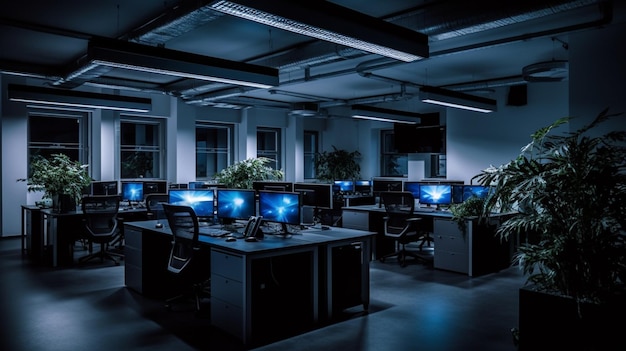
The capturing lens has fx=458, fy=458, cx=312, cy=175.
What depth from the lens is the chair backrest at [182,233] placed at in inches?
177

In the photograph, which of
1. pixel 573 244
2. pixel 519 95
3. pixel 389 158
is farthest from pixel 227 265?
pixel 389 158

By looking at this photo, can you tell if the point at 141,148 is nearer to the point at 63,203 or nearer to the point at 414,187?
the point at 63,203

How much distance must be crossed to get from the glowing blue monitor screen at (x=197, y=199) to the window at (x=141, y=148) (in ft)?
22.0

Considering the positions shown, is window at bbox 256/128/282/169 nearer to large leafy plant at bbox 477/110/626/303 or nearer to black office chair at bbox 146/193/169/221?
black office chair at bbox 146/193/169/221

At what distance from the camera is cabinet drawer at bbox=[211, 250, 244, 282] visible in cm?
399

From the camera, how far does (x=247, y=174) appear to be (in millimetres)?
7070

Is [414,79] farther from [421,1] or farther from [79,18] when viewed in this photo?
[79,18]

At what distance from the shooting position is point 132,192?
8.91 meters

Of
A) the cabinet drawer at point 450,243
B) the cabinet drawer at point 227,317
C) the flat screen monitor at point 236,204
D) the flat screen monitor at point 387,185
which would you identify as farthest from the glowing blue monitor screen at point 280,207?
the flat screen monitor at point 387,185

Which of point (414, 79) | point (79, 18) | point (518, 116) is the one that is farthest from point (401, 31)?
point (518, 116)

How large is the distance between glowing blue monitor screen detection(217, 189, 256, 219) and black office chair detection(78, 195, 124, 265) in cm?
248

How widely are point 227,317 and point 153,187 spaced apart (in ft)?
19.1

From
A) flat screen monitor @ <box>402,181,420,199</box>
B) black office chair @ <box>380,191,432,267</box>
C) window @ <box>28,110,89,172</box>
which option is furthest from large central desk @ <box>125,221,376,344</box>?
window @ <box>28,110,89,172</box>

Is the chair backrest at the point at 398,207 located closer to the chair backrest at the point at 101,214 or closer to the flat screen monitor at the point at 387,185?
the flat screen monitor at the point at 387,185
